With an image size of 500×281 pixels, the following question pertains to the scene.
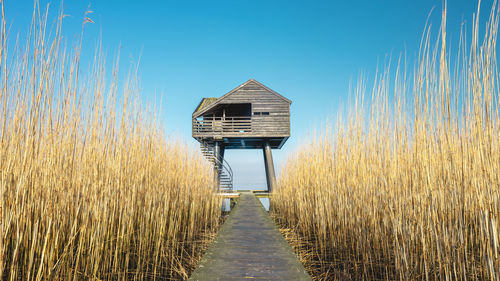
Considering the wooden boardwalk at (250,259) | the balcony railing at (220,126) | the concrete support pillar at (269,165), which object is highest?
the balcony railing at (220,126)

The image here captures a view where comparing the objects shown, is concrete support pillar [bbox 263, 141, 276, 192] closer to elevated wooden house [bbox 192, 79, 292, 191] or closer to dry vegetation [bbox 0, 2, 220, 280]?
elevated wooden house [bbox 192, 79, 292, 191]

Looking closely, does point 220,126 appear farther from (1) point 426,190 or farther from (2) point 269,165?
(1) point 426,190

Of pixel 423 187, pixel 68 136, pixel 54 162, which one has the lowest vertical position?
pixel 423 187

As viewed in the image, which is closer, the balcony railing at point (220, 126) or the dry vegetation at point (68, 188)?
the dry vegetation at point (68, 188)

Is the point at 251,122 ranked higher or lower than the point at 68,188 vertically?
higher

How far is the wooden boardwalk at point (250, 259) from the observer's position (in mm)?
1872

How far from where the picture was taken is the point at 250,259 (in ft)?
7.33

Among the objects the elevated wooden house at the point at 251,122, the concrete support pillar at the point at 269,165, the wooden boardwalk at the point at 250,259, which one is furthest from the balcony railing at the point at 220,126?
the wooden boardwalk at the point at 250,259

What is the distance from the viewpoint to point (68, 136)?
179cm

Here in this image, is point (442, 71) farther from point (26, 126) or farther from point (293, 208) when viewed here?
point (293, 208)

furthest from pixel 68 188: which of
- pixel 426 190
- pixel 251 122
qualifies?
pixel 251 122

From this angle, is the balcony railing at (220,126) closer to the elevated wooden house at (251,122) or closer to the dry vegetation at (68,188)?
the elevated wooden house at (251,122)

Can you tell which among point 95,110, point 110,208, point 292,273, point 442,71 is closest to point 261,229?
point 292,273

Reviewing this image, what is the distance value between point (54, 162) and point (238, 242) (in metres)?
1.84
